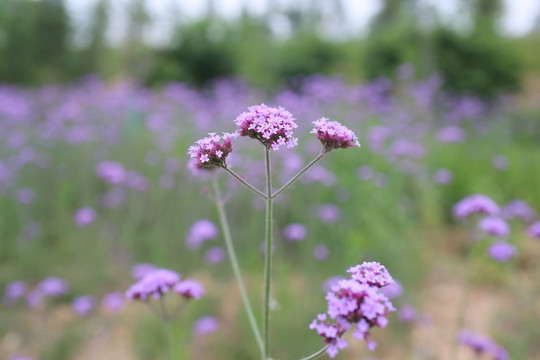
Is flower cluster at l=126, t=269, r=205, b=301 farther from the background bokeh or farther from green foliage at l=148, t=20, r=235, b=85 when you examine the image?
green foliage at l=148, t=20, r=235, b=85

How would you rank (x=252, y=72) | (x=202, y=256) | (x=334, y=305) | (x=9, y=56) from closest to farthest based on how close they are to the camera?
(x=334, y=305) < (x=202, y=256) < (x=9, y=56) < (x=252, y=72)

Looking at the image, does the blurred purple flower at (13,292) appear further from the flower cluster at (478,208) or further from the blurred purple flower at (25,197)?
the flower cluster at (478,208)

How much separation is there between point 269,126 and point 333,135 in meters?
0.20

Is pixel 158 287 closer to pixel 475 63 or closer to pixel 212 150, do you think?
pixel 212 150

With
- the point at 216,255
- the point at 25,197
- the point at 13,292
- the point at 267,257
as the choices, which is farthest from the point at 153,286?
the point at 25,197

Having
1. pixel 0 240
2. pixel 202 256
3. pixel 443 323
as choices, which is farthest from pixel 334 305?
pixel 0 240

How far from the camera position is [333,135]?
1.27 m

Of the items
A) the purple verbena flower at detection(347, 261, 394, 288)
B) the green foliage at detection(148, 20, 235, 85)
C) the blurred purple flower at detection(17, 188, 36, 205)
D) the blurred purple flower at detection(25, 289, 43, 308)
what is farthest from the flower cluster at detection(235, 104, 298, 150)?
the green foliage at detection(148, 20, 235, 85)

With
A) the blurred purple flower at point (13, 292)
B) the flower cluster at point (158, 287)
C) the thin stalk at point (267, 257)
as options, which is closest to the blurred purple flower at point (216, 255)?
the blurred purple flower at point (13, 292)

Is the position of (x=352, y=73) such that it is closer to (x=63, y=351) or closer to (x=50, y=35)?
(x=50, y=35)

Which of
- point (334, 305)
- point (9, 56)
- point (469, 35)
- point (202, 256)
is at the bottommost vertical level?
point (334, 305)

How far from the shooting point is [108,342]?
354 centimetres

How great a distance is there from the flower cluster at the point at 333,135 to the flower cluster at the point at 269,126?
0.11 meters

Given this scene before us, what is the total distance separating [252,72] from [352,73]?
3.52 metres
